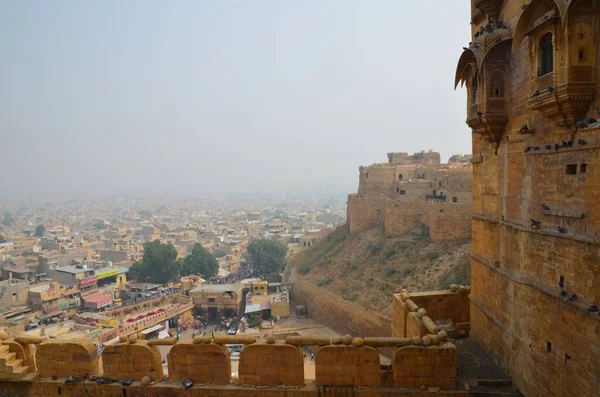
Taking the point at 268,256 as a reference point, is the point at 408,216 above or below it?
above

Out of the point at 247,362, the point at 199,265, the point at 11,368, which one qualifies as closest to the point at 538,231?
the point at 247,362

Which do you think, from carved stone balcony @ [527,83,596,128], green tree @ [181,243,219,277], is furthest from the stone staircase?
green tree @ [181,243,219,277]

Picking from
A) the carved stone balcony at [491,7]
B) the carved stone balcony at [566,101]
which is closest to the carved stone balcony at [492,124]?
the carved stone balcony at [566,101]

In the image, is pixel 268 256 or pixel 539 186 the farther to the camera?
pixel 268 256

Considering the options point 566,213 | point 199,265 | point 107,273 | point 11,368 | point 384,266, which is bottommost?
point 199,265

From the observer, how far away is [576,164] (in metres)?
5.19

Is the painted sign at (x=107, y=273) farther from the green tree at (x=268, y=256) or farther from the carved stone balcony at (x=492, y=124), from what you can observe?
the carved stone balcony at (x=492, y=124)

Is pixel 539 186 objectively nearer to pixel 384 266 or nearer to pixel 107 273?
pixel 384 266

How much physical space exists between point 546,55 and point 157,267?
5461 centimetres

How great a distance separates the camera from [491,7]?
7.34 metres

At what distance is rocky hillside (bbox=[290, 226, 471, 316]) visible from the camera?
27.5 metres

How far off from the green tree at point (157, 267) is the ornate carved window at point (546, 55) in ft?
177

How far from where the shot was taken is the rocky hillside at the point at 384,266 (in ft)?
90.3

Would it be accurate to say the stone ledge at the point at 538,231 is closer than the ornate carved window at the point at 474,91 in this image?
Yes
